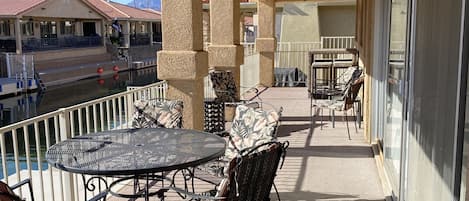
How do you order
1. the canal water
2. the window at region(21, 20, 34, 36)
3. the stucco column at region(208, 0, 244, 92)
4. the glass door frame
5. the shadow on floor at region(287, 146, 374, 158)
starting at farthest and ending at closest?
the window at region(21, 20, 34, 36) → the canal water → the stucco column at region(208, 0, 244, 92) → the shadow on floor at region(287, 146, 374, 158) → the glass door frame

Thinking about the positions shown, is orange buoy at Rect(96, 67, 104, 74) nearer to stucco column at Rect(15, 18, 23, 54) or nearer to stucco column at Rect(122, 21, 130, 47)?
stucco column at Rect(15, 18, 23, 54)

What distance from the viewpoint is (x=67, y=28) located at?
32.6 metres

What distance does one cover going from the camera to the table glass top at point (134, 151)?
2730 mm

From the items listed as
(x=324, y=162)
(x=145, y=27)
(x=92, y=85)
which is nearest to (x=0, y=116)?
(x=92, y=85)

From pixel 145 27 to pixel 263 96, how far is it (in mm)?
35011

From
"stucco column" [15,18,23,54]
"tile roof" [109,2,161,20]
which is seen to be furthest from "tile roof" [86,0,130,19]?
"stucco column" [15,18,23,54]

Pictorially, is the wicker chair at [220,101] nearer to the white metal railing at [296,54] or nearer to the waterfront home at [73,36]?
the white metal railing at [296,54]

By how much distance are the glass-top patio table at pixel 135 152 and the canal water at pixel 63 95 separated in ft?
29.7

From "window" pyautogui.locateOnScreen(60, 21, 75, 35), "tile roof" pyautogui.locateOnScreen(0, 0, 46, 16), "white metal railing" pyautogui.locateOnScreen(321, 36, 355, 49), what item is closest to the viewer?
"white metal railing" pyautogui.locateOnScreen(321, 36, 355, 49)

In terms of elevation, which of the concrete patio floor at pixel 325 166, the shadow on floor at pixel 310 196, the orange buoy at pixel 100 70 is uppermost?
the concrete patio floor at pixel 325 166

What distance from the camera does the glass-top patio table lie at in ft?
8.91

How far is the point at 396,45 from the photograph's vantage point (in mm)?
3893

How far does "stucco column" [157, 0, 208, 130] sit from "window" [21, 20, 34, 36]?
83.6 ft

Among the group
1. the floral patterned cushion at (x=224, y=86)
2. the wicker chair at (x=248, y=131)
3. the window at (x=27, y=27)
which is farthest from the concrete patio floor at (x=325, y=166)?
the window at (x=27, y=27)
